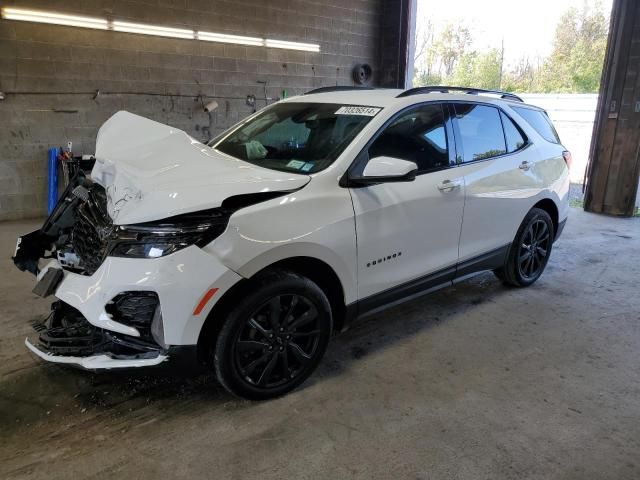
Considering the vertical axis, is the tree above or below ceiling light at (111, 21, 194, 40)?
above

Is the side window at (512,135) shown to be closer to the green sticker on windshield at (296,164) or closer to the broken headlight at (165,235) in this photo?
the green sticker on windshield at (296,164)

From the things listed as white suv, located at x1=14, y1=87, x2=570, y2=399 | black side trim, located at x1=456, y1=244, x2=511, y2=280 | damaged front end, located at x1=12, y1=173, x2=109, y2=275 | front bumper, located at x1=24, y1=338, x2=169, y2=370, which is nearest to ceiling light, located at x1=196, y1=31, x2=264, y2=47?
white suv, located at x1=14, y1=87, x2=570, y2=399

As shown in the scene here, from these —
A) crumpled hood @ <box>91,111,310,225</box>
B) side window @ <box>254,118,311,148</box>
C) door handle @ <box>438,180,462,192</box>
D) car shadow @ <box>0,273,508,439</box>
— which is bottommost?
car shadow @ <box>0,273,508,439</box>

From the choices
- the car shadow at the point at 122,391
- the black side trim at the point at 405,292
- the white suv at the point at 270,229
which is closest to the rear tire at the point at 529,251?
the white suv at the point at 270,229

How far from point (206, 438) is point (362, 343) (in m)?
1.26

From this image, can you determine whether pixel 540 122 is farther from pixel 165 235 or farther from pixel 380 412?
pixel 165 235

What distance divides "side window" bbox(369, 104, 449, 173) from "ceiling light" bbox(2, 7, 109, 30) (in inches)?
210

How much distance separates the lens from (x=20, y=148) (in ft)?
20.5

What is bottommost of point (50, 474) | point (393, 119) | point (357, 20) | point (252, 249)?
point (50, 474)

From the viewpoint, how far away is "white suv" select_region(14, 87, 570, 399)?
2.11 meters

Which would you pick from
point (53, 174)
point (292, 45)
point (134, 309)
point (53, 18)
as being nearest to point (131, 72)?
point (53, 18)

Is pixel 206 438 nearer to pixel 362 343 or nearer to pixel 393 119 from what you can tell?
pixel 362 343

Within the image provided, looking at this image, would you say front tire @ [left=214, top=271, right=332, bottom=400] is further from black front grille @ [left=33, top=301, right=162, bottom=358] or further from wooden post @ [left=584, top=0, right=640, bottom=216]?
wooden post @ [left=584, top=0, right=640, bottom=216]

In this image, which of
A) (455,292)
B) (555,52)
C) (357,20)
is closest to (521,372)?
(455,292)
